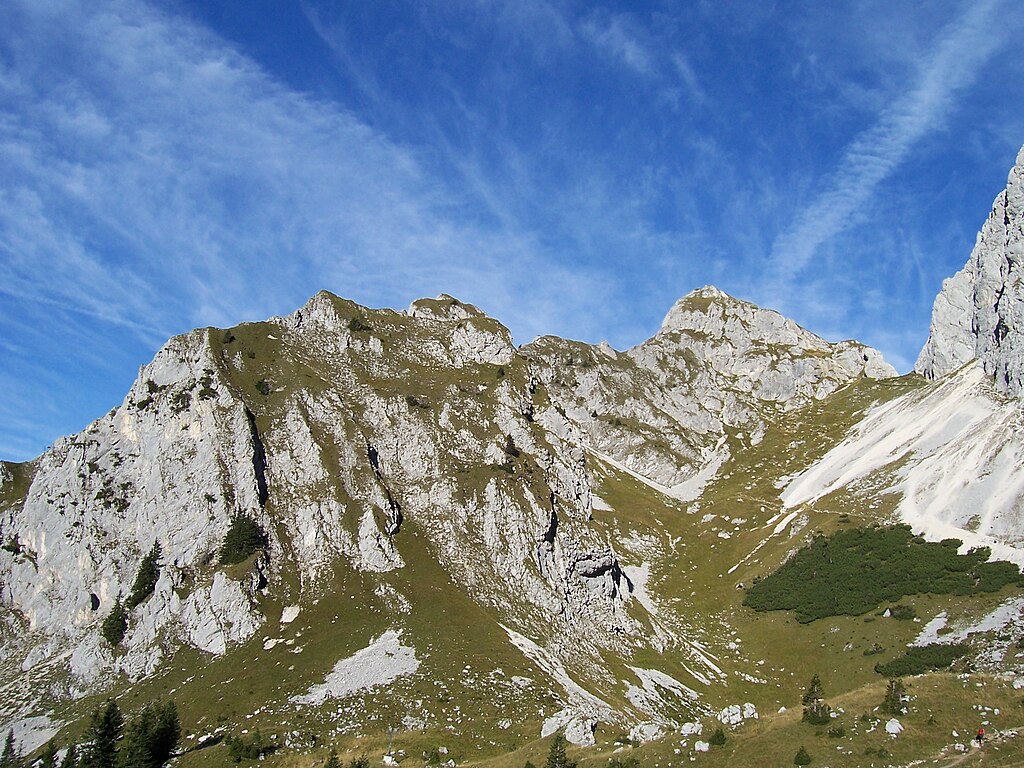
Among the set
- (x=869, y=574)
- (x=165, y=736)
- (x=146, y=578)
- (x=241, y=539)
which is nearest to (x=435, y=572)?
(x=241, y=539)

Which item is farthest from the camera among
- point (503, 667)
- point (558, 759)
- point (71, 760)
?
point (503, 667)

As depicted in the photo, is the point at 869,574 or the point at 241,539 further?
the point at 869,574

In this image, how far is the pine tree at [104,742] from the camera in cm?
6050

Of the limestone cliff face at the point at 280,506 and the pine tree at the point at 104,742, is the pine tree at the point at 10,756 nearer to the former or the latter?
the limestone cliff face at the point at 280,506

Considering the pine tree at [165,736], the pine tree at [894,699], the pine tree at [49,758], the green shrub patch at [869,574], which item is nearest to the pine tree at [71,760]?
the pine tree at [49,758]

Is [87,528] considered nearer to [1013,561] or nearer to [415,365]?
[415,365]

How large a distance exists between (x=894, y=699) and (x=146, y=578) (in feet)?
310

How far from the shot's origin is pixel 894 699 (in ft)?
137

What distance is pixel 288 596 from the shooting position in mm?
95188

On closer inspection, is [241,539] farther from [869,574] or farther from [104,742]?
[869,574]

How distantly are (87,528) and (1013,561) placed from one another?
143m

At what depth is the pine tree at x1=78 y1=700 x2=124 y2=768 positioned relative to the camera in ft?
198

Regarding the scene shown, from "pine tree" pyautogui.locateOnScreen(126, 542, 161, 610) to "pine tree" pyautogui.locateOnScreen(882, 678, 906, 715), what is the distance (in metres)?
90.4

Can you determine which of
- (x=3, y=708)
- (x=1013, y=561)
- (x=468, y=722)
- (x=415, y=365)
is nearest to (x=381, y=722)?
(x=468, y=722)
